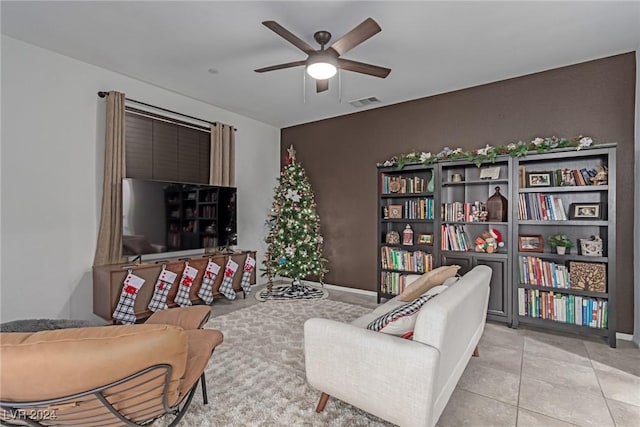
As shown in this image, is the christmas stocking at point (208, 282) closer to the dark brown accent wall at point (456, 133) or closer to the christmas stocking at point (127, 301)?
the christmas stocking at point (127, 301)

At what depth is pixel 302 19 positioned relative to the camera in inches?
106

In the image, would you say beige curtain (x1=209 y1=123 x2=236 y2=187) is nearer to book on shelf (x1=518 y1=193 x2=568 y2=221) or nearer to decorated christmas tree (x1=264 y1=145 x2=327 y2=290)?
decorated christmas tree (x1=264 y1=145 x2=327 y2=290)

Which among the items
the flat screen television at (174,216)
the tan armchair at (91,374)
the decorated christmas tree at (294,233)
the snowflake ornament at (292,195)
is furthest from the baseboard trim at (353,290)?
the tan armchair at (91,374)

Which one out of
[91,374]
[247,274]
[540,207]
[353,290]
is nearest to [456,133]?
[540,207]

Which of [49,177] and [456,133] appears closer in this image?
[49,177]

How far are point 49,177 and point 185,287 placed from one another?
1.82 m

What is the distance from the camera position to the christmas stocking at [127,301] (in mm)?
3325

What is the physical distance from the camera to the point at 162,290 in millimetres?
3670

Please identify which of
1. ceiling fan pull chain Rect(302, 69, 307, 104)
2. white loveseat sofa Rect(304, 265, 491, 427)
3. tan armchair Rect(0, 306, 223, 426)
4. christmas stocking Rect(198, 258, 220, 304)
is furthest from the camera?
christmas stocking Rect(198, 258, 220, 304)

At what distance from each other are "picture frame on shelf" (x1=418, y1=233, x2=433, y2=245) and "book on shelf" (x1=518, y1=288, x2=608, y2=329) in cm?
112

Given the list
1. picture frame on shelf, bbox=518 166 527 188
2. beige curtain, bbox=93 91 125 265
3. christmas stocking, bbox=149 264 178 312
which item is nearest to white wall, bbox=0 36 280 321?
beige curtain, bbox=93 91 125 265

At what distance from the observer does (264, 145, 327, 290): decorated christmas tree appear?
15.8ft

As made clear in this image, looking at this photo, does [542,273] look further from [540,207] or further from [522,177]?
[522,177]

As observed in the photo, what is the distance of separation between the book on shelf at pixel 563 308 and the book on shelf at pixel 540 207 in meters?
0.79
